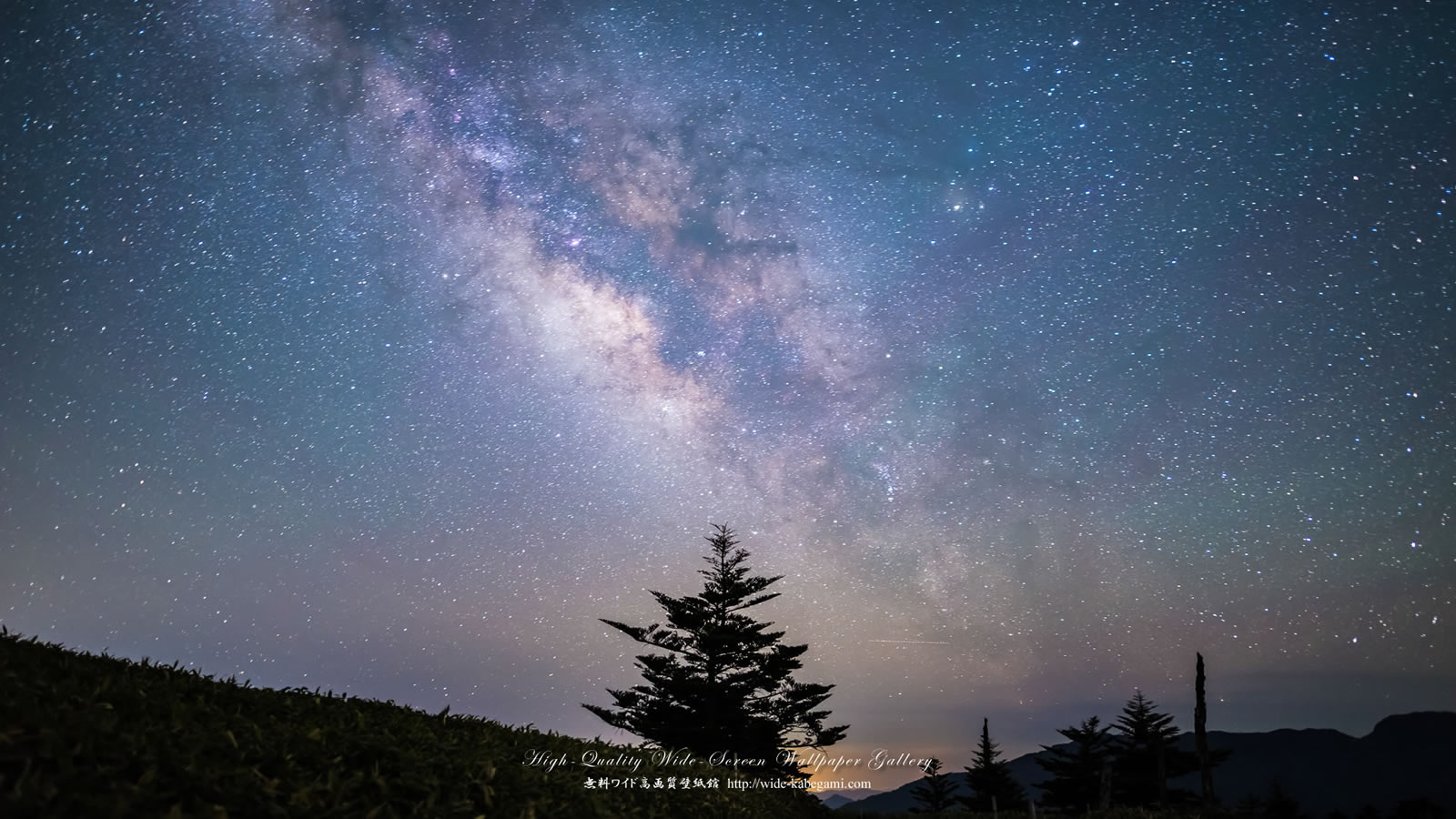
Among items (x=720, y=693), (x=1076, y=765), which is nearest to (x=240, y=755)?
(x=720, y=693)

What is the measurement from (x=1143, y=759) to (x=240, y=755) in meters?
51.1

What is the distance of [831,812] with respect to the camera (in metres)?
15.7

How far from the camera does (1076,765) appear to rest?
145ft

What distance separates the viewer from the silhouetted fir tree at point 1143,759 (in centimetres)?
4247

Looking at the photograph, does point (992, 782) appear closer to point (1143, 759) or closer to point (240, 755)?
point (1143, 759)

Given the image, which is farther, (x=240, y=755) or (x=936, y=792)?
(x=936, y=792)

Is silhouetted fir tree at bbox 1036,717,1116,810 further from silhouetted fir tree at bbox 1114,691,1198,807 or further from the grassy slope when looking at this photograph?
the grassy slope

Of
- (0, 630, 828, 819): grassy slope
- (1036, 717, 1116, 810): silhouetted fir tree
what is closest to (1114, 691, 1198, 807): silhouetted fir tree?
(1036, 717, 1116, 810): silhouetted fir tree

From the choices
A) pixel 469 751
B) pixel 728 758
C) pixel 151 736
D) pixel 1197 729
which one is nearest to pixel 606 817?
pixel 469 751

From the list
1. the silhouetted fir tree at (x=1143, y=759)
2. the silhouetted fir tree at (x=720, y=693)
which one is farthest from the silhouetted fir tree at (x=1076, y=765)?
the silhouetted fir tree at (x=720, y=693)

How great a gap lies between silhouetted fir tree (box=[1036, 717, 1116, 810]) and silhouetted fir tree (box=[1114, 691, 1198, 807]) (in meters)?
1.14

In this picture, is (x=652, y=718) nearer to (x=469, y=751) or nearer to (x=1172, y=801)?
(x=469, y=751)

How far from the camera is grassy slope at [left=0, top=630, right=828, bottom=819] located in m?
4.45

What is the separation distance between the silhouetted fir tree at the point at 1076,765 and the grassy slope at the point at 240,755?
138 feet
